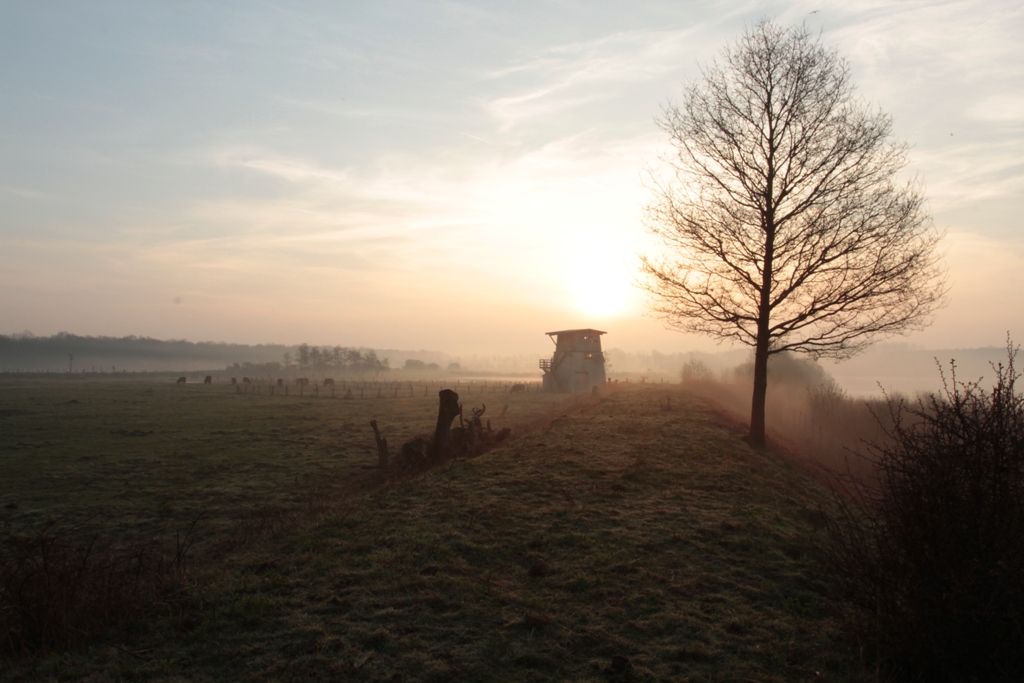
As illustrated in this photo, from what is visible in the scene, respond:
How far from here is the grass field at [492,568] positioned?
6.00 m

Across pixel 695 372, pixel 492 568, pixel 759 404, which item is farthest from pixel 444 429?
pixel 695 372

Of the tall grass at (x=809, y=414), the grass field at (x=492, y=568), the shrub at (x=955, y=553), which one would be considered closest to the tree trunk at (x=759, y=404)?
the grass field at (x=492, y=568)

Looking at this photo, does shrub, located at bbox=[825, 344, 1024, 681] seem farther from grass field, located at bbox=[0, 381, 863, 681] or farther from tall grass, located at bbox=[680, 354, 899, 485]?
tall grass, located at bbox=[680, 354, 899, 485]

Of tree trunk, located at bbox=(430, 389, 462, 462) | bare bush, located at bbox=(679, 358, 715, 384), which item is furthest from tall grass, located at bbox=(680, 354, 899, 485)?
tree trunk, located at bbox=(430, 389, 462, 462)

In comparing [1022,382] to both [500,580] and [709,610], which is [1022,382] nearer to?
[709,610]

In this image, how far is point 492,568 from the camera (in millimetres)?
8453

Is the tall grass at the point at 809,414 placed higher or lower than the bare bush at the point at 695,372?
lower

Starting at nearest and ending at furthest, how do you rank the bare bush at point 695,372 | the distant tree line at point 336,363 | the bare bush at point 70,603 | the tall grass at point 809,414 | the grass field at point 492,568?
1. the grass field at point 492,568
2. the bare bush at point 70,603
3. the tall grass at point 809,414
4. the bare bush at point 695,372
5. the distant tree line at point 336,363

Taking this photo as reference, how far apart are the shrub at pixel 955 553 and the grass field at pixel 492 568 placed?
0.70m

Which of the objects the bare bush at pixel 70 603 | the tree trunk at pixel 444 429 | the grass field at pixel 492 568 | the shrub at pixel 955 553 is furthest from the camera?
the tree trunk at pixel 444 429

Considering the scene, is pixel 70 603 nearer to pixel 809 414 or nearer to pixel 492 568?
pixel 492 568

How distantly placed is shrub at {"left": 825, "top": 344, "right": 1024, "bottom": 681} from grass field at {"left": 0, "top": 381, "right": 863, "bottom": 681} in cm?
70

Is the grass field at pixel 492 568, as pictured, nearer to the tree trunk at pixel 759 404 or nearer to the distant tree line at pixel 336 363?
the tree trunk at pixel 759 404

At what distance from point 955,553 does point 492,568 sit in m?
5.38
